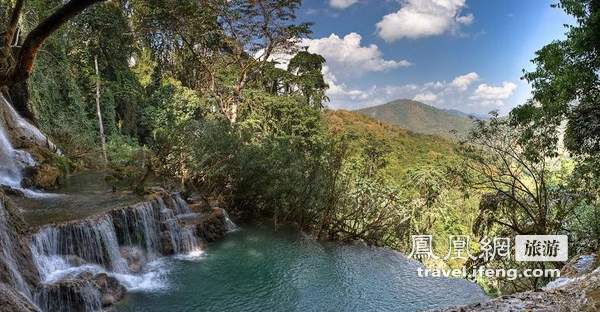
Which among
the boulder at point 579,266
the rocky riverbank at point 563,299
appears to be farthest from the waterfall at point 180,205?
the boulder at point 579,266

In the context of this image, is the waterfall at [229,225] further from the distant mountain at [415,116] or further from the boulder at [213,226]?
the distant mountain at [415,116]

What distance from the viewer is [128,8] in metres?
23.4

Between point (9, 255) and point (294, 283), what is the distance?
5.11 metres

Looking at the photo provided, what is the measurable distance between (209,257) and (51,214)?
355 cm

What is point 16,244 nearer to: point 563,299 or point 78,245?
point 78,245

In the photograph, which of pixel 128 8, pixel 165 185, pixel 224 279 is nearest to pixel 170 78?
pixel 128 8

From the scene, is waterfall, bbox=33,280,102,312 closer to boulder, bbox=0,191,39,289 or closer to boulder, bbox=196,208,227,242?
boulder, bbox=0,191,39,289

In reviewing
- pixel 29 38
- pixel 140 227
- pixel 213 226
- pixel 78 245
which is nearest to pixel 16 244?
pixel 78 245

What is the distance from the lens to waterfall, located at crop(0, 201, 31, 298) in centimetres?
600

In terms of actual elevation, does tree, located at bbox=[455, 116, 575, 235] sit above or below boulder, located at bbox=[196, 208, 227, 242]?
above

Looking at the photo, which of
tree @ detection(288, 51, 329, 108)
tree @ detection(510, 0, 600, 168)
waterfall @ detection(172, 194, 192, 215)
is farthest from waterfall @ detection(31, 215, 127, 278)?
tree @ detection(288, 51, 329, 108)

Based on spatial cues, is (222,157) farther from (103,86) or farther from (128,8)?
(128,8)

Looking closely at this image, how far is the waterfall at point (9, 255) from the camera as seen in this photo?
19.7ft

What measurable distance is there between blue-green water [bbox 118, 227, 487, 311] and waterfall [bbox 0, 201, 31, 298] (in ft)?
5.21
